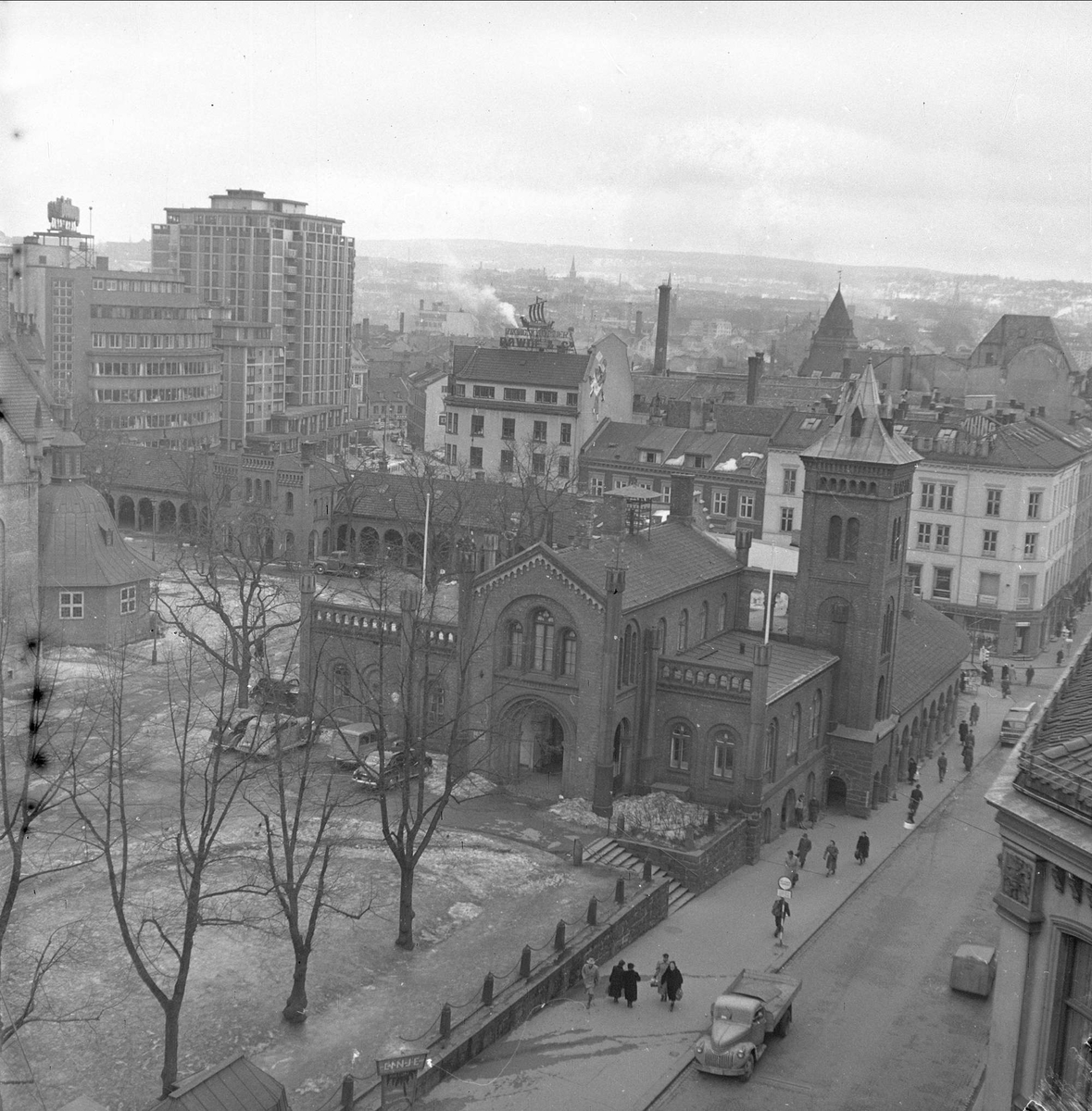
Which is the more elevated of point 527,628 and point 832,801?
point 527,628

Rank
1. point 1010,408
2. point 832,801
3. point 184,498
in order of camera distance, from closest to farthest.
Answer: point 832,801
point 184,498
point 1010,408

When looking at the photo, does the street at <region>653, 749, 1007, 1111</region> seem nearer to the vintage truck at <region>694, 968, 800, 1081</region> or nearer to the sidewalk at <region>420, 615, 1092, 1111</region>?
the vintage truck at <region>694, 968, 800, 1081</region>

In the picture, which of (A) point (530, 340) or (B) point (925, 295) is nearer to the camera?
(A) point (530, 340)

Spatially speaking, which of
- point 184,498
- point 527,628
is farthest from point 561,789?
point 184,498

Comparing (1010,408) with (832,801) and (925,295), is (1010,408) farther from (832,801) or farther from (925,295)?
(832,801)

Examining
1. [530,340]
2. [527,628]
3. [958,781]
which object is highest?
[530,340]

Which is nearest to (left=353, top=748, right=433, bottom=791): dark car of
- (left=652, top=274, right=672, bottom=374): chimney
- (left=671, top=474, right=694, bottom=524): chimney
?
(left=671, top=474, right=694, bottom=524): chimney

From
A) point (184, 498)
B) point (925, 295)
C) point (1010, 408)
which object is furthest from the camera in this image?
point (925, 295)

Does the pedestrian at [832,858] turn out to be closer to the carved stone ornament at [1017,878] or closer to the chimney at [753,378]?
the carved stone ornament at [1017,878]
